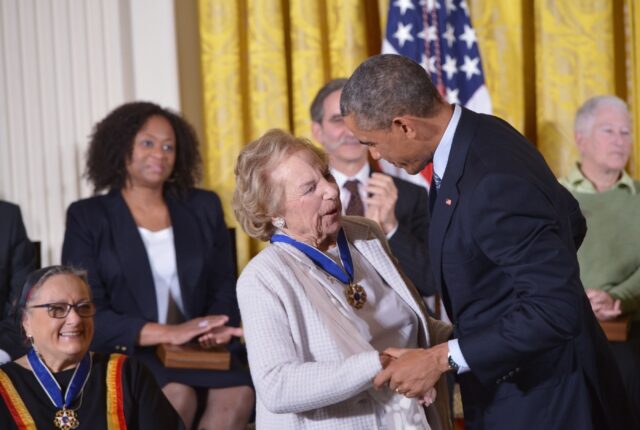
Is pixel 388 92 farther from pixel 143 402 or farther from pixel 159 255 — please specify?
pixel 159 255

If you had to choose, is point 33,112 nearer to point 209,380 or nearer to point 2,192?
point 2,192

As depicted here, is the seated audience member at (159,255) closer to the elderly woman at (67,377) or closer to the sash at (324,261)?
the elderly woman at (67,377)

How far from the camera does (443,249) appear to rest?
277 cm

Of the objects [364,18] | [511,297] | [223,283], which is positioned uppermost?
[364,18]

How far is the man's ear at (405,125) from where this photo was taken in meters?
2.74

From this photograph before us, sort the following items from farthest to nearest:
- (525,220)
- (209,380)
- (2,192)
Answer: (2,192) < (209,380) < (525,220)

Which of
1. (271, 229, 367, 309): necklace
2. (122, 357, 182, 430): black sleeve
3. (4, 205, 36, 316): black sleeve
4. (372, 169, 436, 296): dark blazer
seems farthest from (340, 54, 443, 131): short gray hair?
(4, 205, 36, 316): black sleeve

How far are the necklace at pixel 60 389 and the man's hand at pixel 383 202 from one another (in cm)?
163

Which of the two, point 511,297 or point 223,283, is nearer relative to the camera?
point 511,297

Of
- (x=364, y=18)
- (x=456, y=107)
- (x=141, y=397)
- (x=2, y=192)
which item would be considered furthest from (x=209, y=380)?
(x=364, y=18)

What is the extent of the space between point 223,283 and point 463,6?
2.15 meters

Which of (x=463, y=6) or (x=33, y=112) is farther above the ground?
(x=463, y=6)

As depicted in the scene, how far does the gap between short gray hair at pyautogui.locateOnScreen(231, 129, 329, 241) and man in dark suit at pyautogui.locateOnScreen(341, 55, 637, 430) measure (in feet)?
0.88

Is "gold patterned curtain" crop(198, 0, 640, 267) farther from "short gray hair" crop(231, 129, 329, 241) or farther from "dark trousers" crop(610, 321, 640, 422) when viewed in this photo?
"short gray hair" crop(231, 129, 329, 241)
